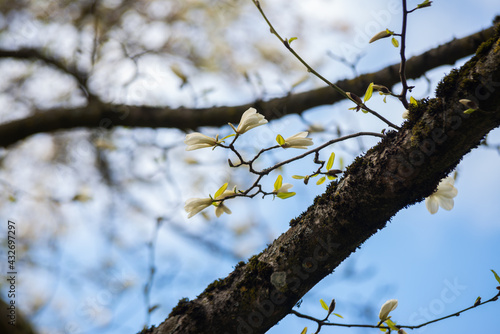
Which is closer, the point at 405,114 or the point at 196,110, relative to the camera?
the point at 405,114

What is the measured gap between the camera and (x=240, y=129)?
97 centimetres

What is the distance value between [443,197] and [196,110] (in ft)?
4.72

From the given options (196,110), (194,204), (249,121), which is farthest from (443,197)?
(196,110)

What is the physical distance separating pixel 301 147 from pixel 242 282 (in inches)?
14.8

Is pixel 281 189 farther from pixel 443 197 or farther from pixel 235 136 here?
pixel 443 197

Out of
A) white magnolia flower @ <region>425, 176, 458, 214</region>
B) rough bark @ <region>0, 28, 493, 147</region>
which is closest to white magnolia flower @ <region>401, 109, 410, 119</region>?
white magnolia flower @ <region>425, 176, 458, 214</region>

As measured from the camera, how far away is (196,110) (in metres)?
2.12

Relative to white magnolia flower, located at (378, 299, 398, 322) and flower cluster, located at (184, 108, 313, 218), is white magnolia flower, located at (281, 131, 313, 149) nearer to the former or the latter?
flower cluster, located at (184, 108, 313, 218)

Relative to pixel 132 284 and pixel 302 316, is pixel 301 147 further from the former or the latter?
pixel 132 284

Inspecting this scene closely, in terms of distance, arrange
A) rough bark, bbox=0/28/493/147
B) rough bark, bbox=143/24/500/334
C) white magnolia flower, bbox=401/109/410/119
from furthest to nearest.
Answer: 1. rough bark, bbox=0/28/493/147
2. white magnolia flower, bbox=401/109/410/119
3. rough bark, bbox=143/24/500/334

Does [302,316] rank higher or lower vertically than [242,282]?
lower

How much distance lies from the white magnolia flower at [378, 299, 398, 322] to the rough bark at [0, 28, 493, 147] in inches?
45.4

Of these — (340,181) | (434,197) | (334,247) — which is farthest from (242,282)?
(434,197)

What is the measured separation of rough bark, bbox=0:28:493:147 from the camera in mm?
1764
